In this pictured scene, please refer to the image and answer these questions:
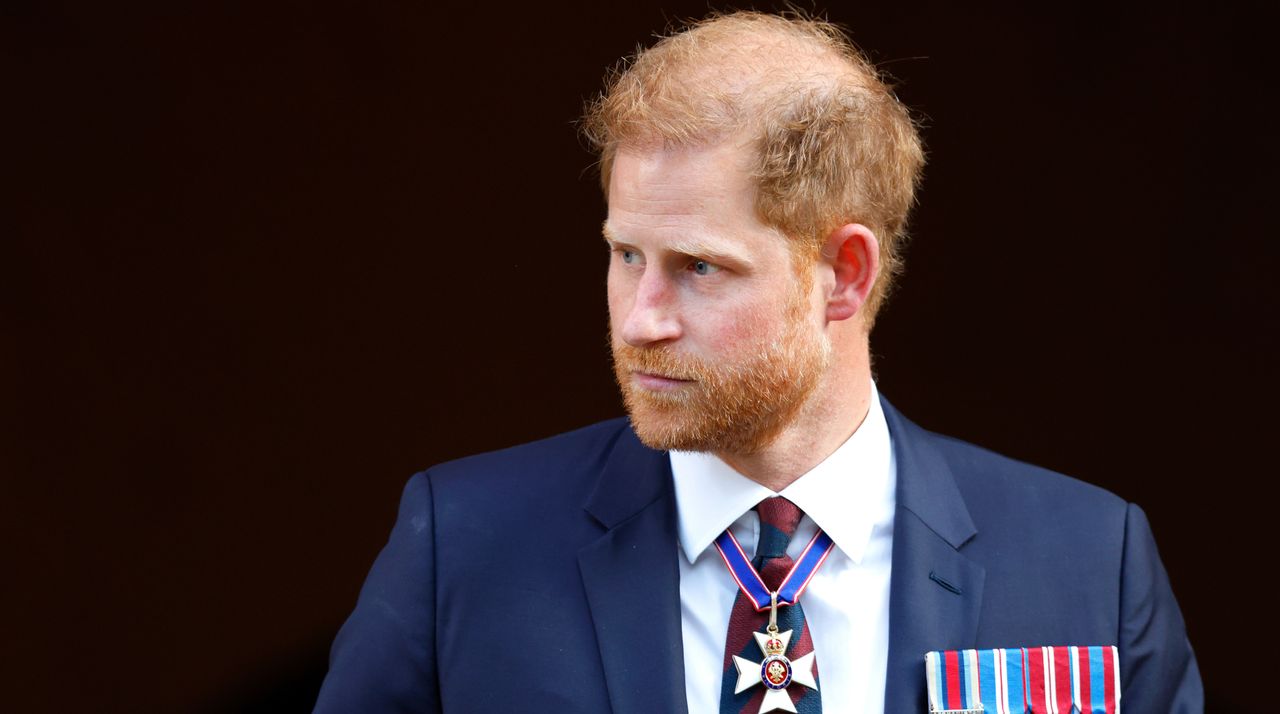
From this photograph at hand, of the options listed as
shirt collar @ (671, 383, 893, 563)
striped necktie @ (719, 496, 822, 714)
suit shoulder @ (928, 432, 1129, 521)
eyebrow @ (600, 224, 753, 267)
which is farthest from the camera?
suit shoulder @ (928, 432, 1129, 521)

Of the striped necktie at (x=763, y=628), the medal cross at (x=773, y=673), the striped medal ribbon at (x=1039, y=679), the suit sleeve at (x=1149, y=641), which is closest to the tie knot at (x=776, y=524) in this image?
the striped necktie at (x=763, y=628)

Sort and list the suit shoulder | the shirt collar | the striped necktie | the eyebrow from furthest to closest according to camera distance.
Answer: the suit shoulder
the shirt collar
the striped necktie
the eyebrow

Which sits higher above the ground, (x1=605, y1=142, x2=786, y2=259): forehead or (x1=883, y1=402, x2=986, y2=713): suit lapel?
(x1=605, y1=142, x2=786, y2=259): forehead

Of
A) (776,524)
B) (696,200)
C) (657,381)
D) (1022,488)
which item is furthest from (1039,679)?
(696,200)

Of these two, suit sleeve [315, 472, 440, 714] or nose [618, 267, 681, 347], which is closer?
nose [618, 267, 681, 347]

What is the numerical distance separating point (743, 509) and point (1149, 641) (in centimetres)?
62

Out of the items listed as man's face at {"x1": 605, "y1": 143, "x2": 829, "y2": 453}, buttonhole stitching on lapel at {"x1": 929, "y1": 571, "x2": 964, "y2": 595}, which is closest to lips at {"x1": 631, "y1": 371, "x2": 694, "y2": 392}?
man's face at {"x1": 605, "y1": 143, "x2": 829, "y2": 453}

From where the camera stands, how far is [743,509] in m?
2.67

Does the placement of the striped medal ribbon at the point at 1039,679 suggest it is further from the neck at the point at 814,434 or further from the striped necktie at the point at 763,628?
the neck at the point at 814,434

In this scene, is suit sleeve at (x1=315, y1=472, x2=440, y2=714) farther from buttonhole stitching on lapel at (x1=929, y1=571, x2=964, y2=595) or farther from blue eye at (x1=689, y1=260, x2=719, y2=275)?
Result: buttonhole stitching on lapel at (x1=929, y1=571, x2=964, y2=595)

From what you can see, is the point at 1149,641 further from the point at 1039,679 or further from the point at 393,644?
the point at 393,644

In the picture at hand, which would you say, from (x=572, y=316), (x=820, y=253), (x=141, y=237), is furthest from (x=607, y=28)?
(x=820, y=253)

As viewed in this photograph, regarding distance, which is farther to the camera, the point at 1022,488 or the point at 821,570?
the point at 1022,488

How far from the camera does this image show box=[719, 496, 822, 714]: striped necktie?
2.57m
